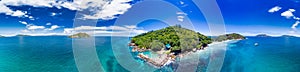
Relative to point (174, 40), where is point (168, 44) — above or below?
below

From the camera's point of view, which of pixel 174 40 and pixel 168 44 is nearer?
pixel 168 44

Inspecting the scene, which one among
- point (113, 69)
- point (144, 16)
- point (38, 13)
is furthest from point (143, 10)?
point (38, 13)

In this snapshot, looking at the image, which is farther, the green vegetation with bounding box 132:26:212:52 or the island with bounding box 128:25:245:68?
the green vegetation with bounding box 132:26:212:52

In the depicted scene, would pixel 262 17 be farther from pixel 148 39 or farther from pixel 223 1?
pixel 148 39

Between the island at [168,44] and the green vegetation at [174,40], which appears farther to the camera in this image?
the green vegetation at [174,40]
